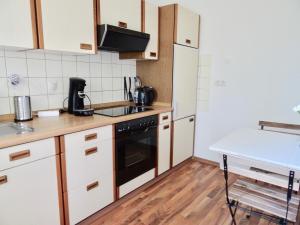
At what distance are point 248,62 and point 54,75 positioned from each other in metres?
2.20

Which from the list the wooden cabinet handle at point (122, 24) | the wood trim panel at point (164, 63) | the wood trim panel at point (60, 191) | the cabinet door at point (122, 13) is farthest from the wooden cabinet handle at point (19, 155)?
the wood trim panel at point (164, 63)

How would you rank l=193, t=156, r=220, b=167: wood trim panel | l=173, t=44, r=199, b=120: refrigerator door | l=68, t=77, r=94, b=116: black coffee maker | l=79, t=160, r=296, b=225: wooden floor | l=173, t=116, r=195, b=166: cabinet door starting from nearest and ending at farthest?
l=79, t=160, r=296, b=225: wooden floor
l=68, t=77, r=94, b=116: black coffee maker
l=173, t=44, r=199, b=120: refrigerator door
l=173, t=116, r=195, b=166: cabinet door
l=193, t=156, r=220, b=167: wood trim panel

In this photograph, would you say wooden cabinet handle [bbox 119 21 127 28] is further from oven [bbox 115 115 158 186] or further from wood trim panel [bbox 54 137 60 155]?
wood trim panel [bbox 54 137 60 155]

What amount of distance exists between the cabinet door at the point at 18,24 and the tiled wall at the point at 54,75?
0.97 feet

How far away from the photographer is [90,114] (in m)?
2.02

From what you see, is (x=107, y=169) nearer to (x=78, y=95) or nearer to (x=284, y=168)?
(x=78, y=95)

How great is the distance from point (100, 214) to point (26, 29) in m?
1.62

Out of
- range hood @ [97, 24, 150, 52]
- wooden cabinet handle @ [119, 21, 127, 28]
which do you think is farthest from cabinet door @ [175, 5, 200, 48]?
wooden cabinet handle @ [119, 21, 127, 28]

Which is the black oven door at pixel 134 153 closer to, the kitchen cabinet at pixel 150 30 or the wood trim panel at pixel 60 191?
the wood trim panel at pixel 60 191

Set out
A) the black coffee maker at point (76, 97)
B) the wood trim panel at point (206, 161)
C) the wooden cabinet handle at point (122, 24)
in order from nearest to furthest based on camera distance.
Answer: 1. the black coffee maker at point (76, 97)
2. the wooden cabinet handle at point (122, 24)
3. the wood trim panel at point (206, 161)

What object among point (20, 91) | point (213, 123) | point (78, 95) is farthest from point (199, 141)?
point (20, 91)

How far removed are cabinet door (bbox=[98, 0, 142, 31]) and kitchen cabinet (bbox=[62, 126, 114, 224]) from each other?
103 cm

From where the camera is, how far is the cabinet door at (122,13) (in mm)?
2010

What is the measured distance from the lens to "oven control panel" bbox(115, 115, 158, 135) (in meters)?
1.99
